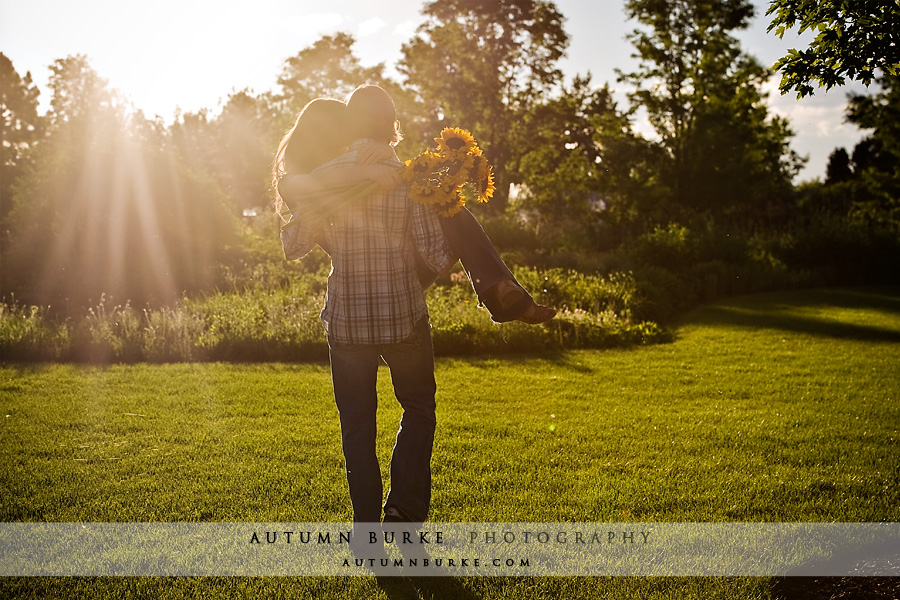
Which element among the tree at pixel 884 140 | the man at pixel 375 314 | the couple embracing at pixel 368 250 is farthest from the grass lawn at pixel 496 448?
the tree at pixel 884 140

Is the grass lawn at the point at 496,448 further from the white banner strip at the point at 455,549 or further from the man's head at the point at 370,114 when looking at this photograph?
the man's head at the point at 370,114

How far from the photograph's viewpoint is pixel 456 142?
116 inches

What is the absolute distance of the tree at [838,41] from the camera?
293 centimetres

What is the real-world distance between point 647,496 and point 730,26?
931 inches

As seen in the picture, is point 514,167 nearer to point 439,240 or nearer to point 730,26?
point 730,26

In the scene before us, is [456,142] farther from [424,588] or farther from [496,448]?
[496,448]

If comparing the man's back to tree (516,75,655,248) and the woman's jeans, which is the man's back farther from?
tree (516,75,655,248)

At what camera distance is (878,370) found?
7.71m

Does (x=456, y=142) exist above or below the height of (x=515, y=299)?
above

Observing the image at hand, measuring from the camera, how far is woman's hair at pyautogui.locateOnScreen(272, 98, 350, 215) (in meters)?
3.00

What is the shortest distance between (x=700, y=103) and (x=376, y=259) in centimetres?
2276

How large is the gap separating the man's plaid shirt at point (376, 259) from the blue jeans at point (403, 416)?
0.10 m

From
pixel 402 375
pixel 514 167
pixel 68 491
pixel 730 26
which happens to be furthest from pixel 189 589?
pixel 730 26

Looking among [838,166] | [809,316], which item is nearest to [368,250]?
[809,316]
